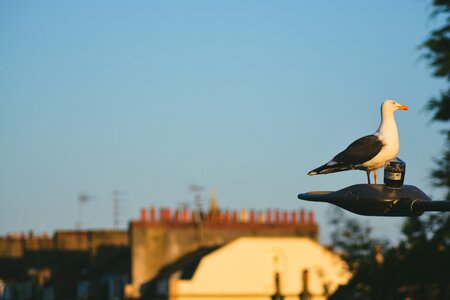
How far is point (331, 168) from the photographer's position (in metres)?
9.68

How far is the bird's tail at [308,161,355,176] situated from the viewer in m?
9.68

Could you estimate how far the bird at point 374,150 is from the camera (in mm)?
9477

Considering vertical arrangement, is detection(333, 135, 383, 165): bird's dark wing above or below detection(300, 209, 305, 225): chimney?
above

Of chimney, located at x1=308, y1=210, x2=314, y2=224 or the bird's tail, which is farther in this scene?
chimney, located at x1=308, y1=210, x2=314, y2=224

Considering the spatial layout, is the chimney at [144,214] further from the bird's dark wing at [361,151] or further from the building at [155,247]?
the bird's dark wing at [361,151]

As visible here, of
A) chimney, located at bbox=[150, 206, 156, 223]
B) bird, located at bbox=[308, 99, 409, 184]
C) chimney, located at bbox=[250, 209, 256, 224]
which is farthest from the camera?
chimney, located at bbox=[250, 209, 256, 224]

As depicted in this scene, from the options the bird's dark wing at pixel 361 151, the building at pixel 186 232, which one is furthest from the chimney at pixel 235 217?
the bird's dark wing at pixel 361 151

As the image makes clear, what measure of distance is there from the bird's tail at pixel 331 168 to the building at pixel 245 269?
51739mm

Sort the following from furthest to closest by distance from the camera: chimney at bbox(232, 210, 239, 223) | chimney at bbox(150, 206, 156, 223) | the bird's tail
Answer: chimney at bbox(232, 210, 239, 223)
chimney at bbox(150, 206, 156, 223)
the bird's tail

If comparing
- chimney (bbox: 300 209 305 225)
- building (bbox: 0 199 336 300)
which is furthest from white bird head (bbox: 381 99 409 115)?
chimney (bbox: 300 209 305 225)

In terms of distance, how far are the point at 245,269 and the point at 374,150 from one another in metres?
55.6

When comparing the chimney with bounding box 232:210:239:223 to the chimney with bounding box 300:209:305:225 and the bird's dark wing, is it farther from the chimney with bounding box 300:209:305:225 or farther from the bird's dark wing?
the bird's dark wing

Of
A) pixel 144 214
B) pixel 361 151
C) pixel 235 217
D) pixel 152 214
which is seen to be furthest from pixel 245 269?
pixel 361 151

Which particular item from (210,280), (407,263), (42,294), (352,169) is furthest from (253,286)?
(352,169)
